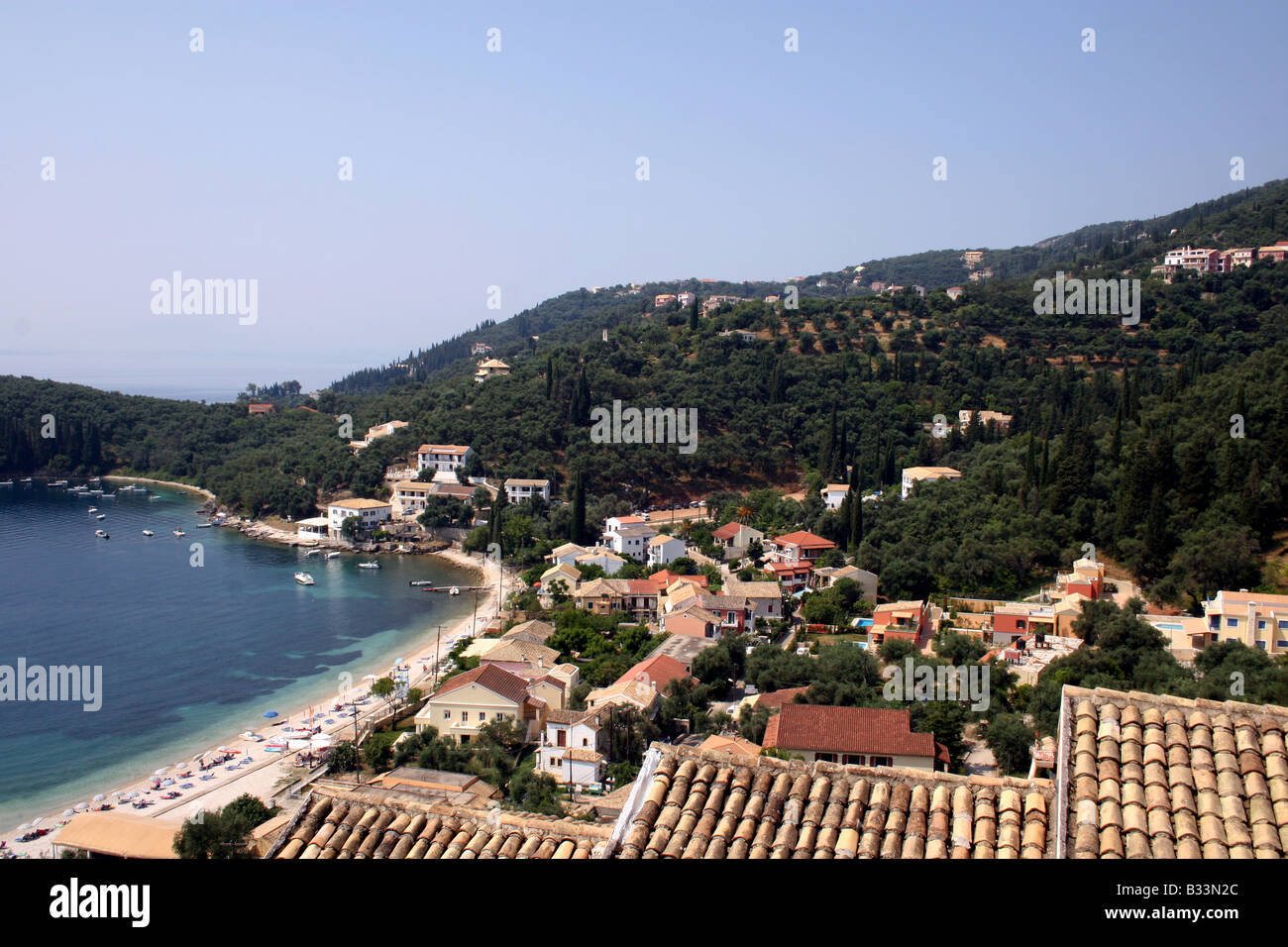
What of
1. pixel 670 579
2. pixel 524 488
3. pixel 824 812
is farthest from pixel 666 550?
pixel 824 812

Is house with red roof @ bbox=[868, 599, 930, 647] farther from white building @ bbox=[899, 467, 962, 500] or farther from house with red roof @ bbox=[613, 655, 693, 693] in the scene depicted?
white building @ bbox=[899, 467, 962, 500]

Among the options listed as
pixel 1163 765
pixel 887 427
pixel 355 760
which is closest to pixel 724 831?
pixel 1163 765

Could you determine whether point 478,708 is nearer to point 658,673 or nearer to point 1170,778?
point 658,673

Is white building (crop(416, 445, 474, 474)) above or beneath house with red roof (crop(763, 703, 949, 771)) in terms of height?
above

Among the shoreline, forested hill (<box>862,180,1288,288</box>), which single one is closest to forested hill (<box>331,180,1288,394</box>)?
forested hill (<box>862,180,1288,288</box>)

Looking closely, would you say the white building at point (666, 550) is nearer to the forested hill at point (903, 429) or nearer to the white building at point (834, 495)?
the forested hill at point (903, 429)
